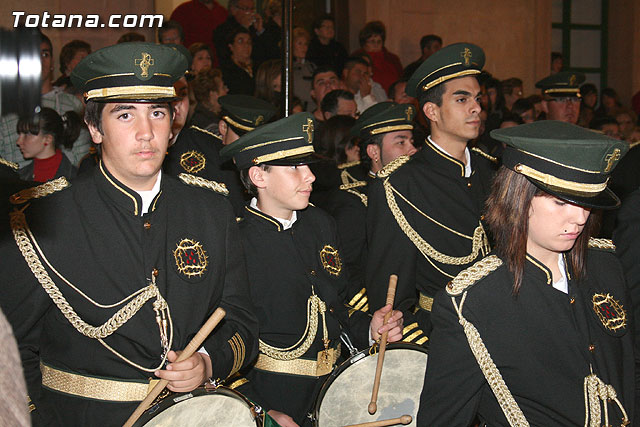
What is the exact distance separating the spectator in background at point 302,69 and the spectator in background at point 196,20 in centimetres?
92

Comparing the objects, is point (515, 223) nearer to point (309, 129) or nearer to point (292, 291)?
point (292, 291)

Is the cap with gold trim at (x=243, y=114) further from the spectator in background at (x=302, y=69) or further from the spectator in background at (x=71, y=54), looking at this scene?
the spectator in background at (x=302, y=69)

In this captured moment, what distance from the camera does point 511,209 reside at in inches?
106

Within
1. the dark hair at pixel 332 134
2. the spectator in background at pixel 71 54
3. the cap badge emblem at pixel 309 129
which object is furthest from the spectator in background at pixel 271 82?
the cap badge emblem at pixel 309 129

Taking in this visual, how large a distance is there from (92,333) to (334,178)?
3.58m

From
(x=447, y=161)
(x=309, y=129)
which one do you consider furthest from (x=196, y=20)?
(x=309, y=129)

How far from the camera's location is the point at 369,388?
338 cm

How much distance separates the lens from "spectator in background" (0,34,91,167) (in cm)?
577

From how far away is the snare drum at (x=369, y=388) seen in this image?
3.30 meters

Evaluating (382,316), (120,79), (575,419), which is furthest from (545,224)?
(120,79)

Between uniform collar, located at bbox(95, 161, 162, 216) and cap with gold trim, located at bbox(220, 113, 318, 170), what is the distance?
3.27ft

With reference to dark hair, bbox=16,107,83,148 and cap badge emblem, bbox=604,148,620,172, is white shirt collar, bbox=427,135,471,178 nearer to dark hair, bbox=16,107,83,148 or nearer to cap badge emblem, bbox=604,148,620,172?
cap badge emblem, bbox=604,148,620,172

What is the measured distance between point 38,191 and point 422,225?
2.09 metres

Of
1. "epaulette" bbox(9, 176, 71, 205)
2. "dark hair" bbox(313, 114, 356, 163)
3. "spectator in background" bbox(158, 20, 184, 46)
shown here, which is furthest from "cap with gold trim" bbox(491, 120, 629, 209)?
"spectator in background" bbox(158, 20, 184, 46)
